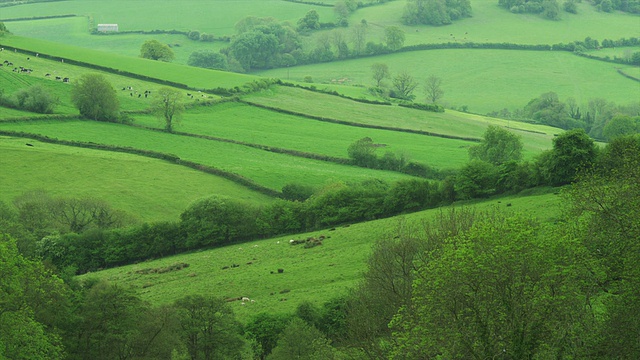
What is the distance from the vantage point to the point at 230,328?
2157 inches

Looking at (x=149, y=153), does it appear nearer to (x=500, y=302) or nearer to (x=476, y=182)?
(x=476, y=182)

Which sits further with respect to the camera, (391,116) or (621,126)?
(391,116)

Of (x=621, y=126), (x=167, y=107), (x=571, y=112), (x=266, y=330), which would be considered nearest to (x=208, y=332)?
(x=266, y=330)

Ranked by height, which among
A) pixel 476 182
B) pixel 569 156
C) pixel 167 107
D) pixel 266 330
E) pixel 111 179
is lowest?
pixel 111 179

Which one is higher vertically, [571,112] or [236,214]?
[236,214]

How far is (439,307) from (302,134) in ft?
354

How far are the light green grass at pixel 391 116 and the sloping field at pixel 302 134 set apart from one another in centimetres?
740

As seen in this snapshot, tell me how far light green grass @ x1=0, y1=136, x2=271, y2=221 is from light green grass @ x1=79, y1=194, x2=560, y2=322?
17.7m

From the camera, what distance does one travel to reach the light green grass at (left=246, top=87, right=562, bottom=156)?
155375mm

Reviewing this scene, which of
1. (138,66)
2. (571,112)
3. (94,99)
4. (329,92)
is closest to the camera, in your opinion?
(94,99)

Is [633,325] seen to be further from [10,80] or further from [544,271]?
[10,80]

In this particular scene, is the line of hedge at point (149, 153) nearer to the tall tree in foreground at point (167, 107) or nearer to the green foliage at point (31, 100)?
the green foliage at point (31, 100)

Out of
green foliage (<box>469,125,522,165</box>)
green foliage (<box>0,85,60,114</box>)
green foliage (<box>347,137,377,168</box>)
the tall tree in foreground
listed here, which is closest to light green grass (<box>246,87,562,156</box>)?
green foliage (<box>469,125,522,165</box>)

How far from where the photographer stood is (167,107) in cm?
13662
